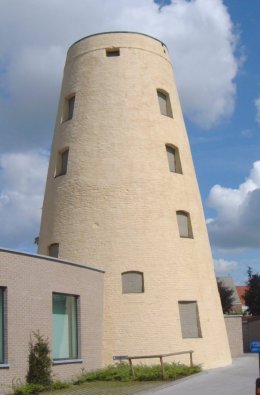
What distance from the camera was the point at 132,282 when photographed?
26.5m

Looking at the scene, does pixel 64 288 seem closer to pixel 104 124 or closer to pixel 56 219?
pixel 56 219

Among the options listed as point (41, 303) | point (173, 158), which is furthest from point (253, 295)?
point (41, 303)

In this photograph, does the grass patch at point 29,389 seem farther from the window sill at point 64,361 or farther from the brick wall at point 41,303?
the window sill at point 64,361

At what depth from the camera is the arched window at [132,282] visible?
26.5m

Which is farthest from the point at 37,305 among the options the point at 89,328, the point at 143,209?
the point at 143,209

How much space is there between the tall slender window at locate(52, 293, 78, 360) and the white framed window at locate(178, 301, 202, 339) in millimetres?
5127

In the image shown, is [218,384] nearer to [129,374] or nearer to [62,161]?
[129,374]

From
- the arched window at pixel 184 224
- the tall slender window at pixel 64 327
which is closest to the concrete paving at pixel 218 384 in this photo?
the tall slender window at pixel 64 327

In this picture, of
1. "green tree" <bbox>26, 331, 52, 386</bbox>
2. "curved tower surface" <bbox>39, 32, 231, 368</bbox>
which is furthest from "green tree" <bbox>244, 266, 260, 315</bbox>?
"green tree" <bbox>26, 331, 52, 386</bbox>

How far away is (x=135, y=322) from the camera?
84.8 ft

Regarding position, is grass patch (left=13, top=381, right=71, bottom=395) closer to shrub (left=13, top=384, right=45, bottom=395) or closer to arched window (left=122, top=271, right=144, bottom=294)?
shrub (left=13, top=384, right=45, bottom=395)

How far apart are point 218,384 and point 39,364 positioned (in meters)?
5.81

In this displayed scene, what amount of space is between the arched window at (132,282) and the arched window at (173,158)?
564 centimetres

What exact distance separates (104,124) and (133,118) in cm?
135
